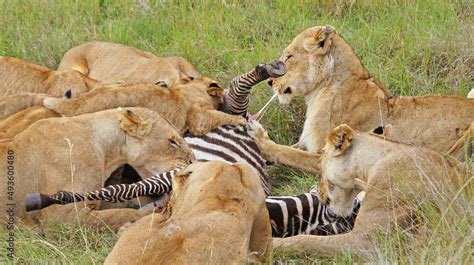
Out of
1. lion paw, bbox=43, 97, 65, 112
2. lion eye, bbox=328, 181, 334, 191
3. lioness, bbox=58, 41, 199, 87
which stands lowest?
lioness, bbox=58, 41, 199, 87

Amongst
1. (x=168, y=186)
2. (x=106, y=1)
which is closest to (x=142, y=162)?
(x=168, y=186)

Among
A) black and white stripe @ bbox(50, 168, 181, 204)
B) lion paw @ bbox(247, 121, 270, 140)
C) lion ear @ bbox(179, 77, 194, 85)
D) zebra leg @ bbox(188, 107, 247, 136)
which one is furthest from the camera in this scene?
lion ear @ bbox(179, 77, 194, 85)

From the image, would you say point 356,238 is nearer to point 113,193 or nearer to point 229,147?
point 113,193

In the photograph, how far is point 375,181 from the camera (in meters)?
5.57

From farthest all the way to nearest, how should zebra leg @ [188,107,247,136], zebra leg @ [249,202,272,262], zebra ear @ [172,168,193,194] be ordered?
zebra leg @ [188,107,247,136] → zebra ear @ [172,168,193,194] → zebra leg @ [249,202,272,262]

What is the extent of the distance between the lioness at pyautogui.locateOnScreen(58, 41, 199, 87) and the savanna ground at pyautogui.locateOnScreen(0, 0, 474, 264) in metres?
0.31

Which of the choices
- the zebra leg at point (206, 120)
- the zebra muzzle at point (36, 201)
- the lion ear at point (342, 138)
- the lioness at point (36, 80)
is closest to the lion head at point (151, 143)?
the zebra leg at point (206, 120)

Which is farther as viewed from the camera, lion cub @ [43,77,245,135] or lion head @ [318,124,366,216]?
lion cub @ [43,77,245,135]

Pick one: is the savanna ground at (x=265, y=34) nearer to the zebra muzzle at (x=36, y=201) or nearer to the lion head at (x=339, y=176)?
the lion head at (x=339, y=176)

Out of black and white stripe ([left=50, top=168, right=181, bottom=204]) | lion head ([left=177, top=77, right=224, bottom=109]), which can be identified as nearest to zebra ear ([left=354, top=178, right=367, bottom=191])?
black and white stripe ([left=50, top=168, right=181, bottom=204])

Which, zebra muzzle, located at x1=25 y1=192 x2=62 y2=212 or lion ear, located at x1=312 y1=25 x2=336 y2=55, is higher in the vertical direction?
lion ear, located at x1=312 y1=25 x2=336 y2=55

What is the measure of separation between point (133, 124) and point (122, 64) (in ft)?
6.61

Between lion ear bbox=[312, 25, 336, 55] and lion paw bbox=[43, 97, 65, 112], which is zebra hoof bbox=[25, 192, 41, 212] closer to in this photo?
lion paw bbox=[43, 97, 65, 112]

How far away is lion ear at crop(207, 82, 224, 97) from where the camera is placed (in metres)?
7.11
